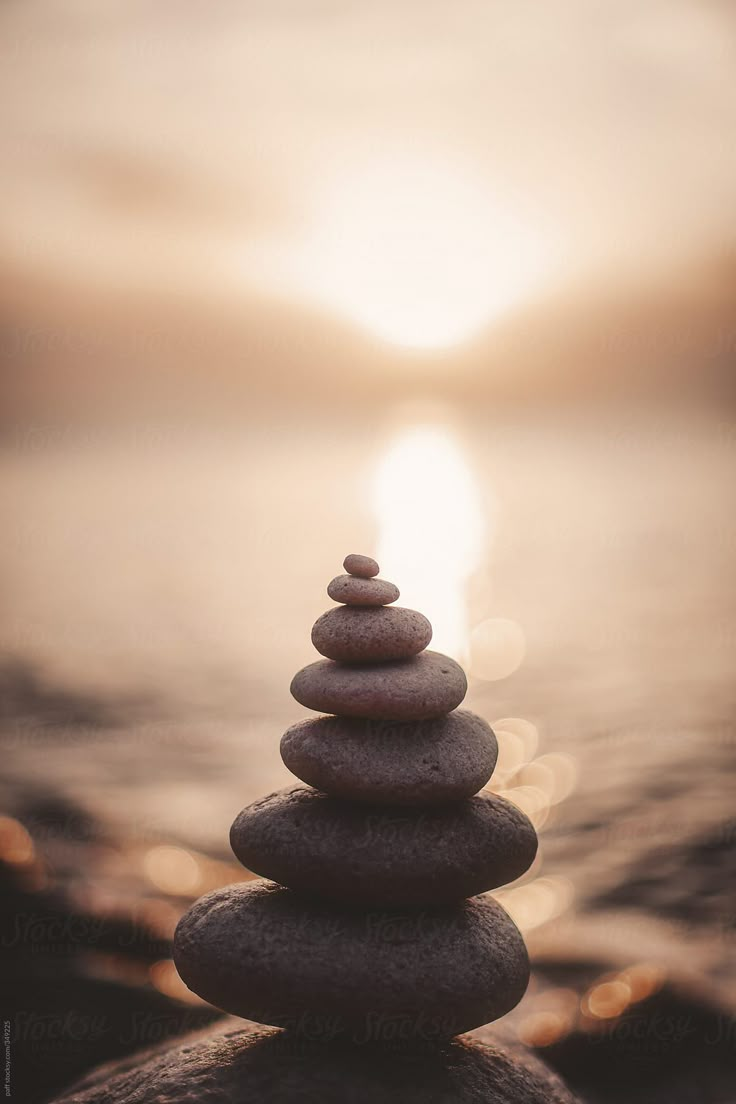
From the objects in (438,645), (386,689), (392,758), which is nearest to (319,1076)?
(392,758)

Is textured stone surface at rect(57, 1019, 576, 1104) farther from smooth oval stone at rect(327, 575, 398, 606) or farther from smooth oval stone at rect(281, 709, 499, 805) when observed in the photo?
smooth oval stone at rect(327, 575, 398, 606)

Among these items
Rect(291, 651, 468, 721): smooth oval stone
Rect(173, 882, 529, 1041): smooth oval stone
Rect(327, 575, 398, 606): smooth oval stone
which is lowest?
Rect(173, 882, 529, 1041): smooth oval stone

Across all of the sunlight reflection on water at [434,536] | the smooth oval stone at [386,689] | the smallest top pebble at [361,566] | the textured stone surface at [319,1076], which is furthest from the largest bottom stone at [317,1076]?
the sunlight reflection on water at [434,536]

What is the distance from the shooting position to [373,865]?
18.2 feet

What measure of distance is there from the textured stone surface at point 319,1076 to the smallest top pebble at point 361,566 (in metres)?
2.58

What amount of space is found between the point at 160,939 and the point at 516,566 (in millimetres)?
19288

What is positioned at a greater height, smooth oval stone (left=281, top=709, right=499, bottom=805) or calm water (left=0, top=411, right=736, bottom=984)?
calm water (left=0, top=411, right=736, bottom=984)

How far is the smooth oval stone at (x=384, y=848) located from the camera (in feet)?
18.3

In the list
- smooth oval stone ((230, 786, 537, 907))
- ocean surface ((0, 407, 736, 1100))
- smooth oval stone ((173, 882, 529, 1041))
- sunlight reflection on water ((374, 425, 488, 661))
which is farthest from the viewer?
sunlight reflection on water ((374, 425, 488, 661))

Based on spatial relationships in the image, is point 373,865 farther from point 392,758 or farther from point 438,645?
point 438,645

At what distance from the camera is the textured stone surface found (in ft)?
17.5

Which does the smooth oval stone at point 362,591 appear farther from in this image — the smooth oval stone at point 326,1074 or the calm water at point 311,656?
the calm water at point 311,656

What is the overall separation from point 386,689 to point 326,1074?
2.16 metres

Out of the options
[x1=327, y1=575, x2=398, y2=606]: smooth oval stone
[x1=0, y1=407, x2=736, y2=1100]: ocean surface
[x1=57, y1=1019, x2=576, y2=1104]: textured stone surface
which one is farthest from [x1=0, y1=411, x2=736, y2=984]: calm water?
[x1=327, y1=575, x2=398, y2=606]: smooth oval stone
